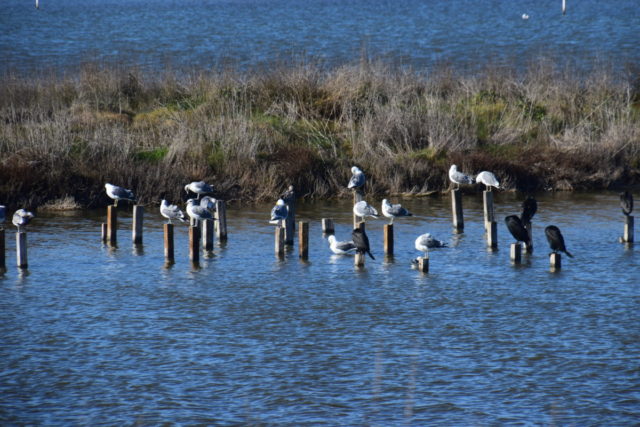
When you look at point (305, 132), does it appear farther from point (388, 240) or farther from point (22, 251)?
point (22, 251)

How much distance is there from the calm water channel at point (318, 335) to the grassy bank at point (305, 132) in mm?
3684

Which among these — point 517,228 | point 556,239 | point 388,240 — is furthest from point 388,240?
point 556,239

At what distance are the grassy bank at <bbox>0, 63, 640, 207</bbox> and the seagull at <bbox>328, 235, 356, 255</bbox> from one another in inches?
223

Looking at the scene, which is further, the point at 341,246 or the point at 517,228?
the point at 341,246

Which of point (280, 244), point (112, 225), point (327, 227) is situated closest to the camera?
point (280, 244)

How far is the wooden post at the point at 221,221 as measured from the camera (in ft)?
60.5

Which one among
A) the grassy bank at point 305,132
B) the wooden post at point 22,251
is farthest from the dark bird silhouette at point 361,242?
the grassy bank at point 305,132

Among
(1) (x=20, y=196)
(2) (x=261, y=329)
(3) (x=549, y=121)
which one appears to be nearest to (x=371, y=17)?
(3) (x=549, y=121)

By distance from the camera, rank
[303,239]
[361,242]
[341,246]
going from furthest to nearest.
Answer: [341,246] < [303,239] < [361,242]

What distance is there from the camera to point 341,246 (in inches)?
671

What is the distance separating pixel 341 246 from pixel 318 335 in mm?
4271

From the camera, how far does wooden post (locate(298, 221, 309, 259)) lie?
1664cm

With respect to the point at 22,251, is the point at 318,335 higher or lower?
lower

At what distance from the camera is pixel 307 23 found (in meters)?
80.2
